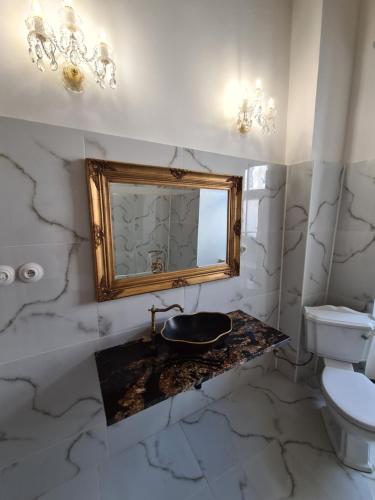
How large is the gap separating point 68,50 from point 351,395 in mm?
2121

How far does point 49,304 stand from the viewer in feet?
3.05

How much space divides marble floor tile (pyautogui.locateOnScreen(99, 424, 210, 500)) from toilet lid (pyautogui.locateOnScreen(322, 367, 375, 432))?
838 millimetres

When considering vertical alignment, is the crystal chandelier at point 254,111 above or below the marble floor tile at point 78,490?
above

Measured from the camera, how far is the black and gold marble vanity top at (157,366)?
78 centimetres

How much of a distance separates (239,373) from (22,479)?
137 cm

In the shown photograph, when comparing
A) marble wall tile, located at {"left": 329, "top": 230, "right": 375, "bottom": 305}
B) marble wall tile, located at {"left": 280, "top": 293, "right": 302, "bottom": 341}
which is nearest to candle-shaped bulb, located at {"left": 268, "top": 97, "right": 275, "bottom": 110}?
marble wall tile, located at {"left": 329, "top": 230, "right": 375, "bottom": 305}

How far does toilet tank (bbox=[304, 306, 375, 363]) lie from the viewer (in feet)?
4.56

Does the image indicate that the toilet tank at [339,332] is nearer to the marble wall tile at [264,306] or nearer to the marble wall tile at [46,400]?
the marble wall tile at [264,306]

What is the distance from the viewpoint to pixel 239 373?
1675mm

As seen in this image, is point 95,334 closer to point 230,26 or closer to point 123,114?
point 123,114

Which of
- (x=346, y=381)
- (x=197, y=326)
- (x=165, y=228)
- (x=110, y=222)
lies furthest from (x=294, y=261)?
(x=110, y=222)

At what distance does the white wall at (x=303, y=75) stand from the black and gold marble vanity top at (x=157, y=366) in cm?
127

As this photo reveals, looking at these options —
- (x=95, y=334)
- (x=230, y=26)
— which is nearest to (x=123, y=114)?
(x=230, y=26)

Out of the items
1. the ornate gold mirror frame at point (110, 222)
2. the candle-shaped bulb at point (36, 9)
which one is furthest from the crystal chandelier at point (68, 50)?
the ornate gold mirror frame at point (110, 222)
